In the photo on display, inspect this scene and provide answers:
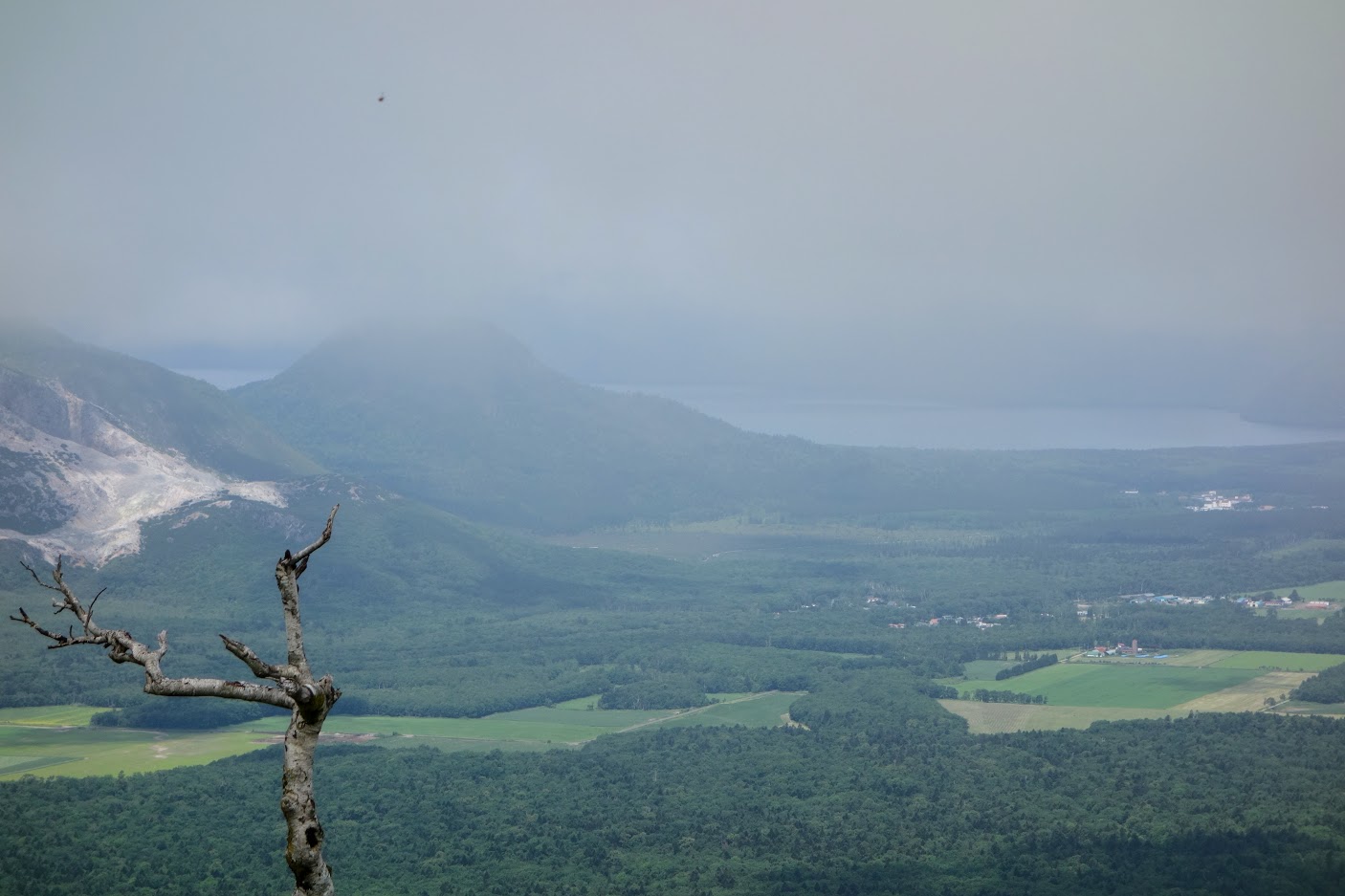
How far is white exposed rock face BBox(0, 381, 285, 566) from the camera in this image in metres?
130

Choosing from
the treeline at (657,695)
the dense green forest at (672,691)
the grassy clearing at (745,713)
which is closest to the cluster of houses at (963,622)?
the dense green forest at (672,691)

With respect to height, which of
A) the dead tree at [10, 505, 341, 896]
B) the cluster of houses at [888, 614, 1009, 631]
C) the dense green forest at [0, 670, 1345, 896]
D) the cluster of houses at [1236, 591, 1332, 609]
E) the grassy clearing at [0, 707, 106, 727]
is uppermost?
the dead tree at [10, 505, 341, 896]

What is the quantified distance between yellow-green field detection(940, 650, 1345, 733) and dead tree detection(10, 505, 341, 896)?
7441 cm

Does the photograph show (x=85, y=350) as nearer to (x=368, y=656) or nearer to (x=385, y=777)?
(x=368, y=656)

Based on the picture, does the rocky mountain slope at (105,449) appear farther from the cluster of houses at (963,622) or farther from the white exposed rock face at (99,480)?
the cluster of houses at (963,622)

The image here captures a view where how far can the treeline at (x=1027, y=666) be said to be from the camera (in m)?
104

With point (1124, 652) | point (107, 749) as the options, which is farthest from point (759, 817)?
point (1124, 652)

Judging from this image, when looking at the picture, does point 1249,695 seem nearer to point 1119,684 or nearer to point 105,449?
point 1119,684

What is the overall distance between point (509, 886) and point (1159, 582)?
110615 mm

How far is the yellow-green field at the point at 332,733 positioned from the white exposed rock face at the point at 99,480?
133 feet

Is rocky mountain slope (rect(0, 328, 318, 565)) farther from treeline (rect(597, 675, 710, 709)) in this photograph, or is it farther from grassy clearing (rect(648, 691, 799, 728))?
grassy clearing (rect(648, 691, 799, 728))

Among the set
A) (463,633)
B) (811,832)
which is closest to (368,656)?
(463,633)

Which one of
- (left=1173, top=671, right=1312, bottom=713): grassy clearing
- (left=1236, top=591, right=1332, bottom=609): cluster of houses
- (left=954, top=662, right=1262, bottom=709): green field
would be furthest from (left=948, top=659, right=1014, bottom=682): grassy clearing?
(left=1236, top=591, right=1332, bottom=609): cluster of houses

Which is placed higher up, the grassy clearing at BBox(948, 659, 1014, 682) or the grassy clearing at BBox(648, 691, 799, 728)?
the grassy clearing at BBox(948, 659, 1014, 682)
